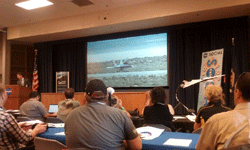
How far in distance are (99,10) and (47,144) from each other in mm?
5315

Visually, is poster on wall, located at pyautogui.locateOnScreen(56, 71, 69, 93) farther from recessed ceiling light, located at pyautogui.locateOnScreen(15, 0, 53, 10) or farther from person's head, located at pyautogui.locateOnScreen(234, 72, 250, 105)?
person's head, located at pyautogui.locateOnScreen(234, 72, 250, 105)

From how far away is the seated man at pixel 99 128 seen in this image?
5.01 feet

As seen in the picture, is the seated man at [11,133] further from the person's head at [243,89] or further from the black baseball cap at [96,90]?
the person's head at [243,89]

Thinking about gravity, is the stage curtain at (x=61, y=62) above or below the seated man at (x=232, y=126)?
above

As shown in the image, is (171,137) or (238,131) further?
(171,137)

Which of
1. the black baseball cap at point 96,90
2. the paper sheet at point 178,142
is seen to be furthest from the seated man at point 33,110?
the paper sheet at point 178,142

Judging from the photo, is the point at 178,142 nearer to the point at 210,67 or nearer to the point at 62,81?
the point at 210,67

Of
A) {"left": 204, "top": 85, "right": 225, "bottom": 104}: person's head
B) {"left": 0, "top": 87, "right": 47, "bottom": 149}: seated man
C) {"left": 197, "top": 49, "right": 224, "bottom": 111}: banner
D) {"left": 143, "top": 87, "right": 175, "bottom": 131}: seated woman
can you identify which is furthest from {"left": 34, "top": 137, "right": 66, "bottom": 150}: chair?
{"left": 197, "top": 49, "right": 224, "bottom": 111}: banner

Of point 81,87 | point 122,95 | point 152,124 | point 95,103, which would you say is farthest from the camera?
point 81,87

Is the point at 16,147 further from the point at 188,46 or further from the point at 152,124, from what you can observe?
the point at 188,46

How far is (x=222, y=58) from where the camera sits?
5625 mm

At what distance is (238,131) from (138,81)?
6.05 metres

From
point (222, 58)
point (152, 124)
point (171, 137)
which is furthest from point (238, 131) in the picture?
point (222, 58)

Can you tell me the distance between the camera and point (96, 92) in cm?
164
